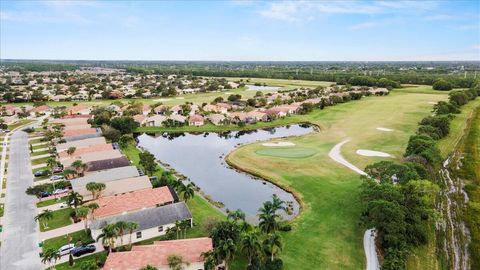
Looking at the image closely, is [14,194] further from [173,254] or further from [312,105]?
[312,105]

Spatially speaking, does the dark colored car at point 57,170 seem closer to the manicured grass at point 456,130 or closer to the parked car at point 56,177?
the parked car at point 56,177

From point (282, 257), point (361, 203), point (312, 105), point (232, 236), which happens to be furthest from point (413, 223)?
point (312, 105)

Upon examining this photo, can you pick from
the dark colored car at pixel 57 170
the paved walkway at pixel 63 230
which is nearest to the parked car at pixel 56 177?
the dark colored car at pixel 57 170

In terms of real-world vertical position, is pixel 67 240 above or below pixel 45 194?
below

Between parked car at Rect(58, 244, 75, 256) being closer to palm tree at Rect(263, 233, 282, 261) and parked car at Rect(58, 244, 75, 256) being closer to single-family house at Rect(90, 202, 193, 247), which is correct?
single-family house at Rect(90, 202, 193, 247)

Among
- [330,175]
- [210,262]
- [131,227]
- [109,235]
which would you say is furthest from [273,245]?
[330,175]

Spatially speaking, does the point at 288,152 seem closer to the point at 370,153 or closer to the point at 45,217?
the point at 370,153
